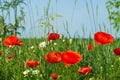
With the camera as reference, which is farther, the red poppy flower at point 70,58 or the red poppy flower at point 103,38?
the red poppy flower at point 103,38

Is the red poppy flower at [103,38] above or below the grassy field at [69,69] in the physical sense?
above

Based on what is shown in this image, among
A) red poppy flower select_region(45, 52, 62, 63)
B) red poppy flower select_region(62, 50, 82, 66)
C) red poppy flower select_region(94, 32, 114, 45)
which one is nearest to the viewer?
red poppy flower select_region(62, 50, 82, 66)

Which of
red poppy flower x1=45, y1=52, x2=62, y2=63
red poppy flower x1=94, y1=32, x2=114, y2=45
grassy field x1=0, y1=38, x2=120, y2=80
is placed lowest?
grassy field x1=0, y1=38, x2=120, y2=80

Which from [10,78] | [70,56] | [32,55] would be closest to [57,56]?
[70,56]

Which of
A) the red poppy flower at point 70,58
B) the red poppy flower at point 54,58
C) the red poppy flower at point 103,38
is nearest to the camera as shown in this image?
the red poppy flower at point 70,58

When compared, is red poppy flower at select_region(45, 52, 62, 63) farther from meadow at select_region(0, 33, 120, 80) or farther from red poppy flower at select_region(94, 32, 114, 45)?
red poppy flower at select_region(94, 32, 114, 45)

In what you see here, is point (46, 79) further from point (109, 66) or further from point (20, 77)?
point (109, 66)

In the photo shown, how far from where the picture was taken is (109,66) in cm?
369

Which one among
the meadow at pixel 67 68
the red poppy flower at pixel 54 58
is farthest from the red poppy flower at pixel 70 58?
the meadow at pixel 67 68

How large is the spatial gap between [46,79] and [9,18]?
1.96 m

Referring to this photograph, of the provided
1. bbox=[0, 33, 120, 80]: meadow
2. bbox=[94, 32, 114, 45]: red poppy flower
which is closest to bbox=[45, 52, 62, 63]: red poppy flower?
bbox=[0, 33, 120, 80]: meadow

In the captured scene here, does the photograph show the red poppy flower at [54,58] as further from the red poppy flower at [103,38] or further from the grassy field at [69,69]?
the red poppy flower at [103,38]

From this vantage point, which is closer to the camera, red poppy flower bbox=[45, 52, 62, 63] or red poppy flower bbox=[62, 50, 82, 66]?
red poppy flower bbox=[62, 50, 82, 66]

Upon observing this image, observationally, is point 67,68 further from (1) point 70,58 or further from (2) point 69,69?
(1) point 70,58
